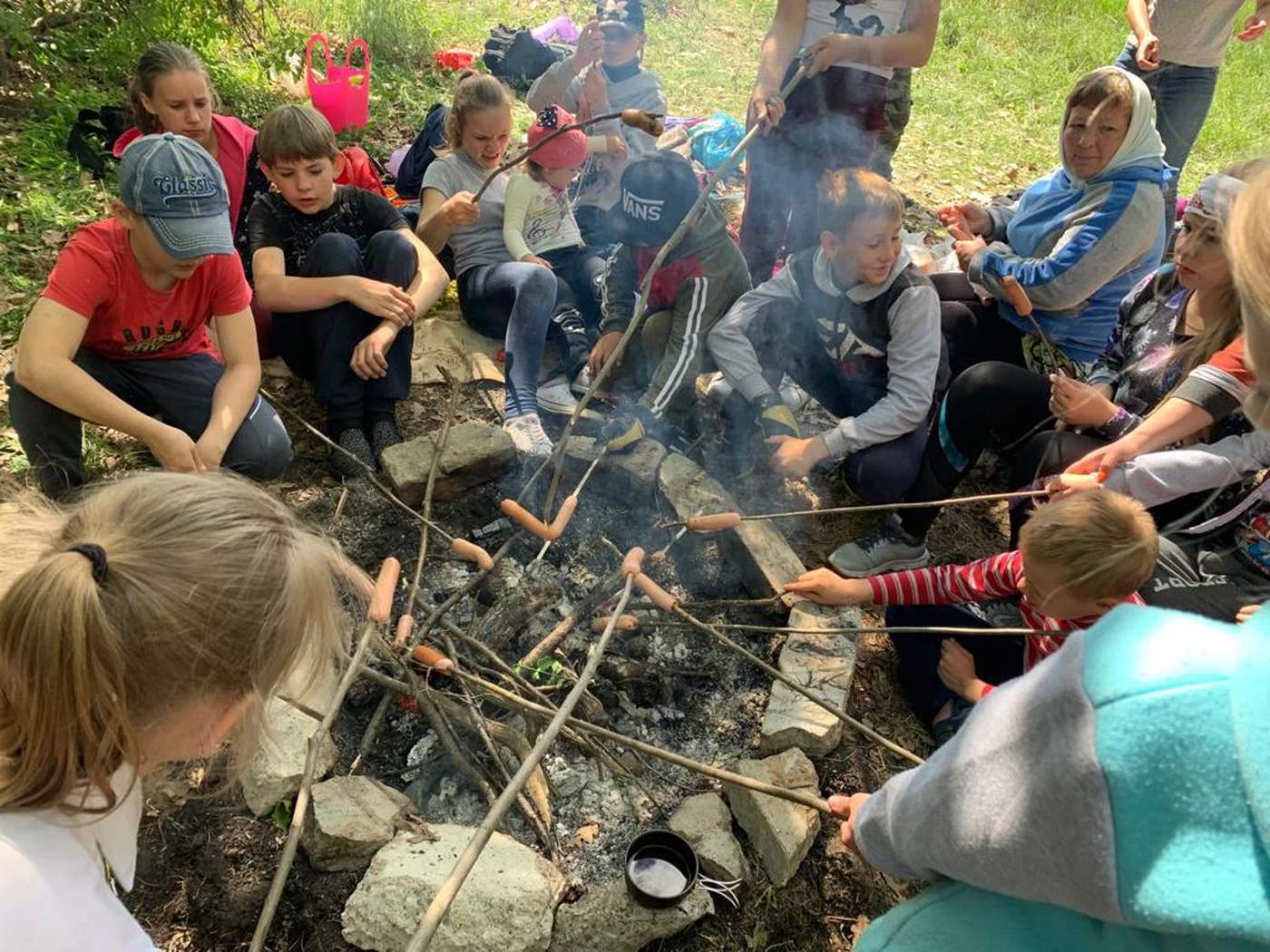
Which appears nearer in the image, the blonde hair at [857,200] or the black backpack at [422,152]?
the blonde hair at [857,200]

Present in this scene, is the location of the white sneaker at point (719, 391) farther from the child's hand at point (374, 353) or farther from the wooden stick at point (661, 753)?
the wooden stick at point (661, 753)

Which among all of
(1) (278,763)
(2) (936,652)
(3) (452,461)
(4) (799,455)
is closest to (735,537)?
(4) (799,455)

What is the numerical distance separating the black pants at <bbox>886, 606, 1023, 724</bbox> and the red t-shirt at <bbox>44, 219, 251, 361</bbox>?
8.20ft

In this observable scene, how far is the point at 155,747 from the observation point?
128 centimetres

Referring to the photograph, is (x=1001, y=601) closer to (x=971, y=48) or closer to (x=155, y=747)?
(x=155, y=747)

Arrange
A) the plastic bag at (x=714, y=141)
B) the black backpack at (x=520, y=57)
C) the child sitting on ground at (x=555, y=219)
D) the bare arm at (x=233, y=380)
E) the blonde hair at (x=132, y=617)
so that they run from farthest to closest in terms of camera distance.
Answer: the black backpack at (x=520, y=57) → the plastic bag at (x=714, y=141) → the child sitting on ground at (x=555, y=219) → the bare arm at (x=233, y=380) → the blonde hair at (x=132, y=617)

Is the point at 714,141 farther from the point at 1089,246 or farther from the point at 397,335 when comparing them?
the point at 397,335

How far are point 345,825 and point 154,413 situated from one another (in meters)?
1.79

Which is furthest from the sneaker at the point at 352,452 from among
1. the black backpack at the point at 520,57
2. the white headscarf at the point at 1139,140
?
the black backpack at the point at 520,57

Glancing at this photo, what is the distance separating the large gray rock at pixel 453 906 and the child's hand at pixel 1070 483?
183 cm

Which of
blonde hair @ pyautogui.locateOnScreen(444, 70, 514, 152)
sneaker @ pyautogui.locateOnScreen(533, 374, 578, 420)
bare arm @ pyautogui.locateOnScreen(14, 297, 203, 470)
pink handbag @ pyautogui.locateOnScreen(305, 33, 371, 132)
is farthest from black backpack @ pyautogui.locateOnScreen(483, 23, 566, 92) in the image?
bare arm @ pyautogui.locateOnScreen(14, 297, 203, 470)

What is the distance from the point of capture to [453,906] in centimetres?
193

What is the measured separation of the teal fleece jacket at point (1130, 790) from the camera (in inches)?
32.2

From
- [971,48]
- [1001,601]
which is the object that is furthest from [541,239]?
[971,48]
